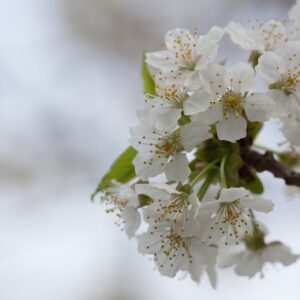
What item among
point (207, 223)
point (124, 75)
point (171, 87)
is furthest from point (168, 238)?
point (124, 75)

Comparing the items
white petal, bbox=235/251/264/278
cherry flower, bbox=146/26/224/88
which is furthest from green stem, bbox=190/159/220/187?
white petal, bbox=235/251/264/278

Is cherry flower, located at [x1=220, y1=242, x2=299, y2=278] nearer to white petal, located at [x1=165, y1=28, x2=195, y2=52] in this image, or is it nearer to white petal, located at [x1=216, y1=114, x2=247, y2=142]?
white petal, located at [x1=216, y1=114, x2=247, y2=142]

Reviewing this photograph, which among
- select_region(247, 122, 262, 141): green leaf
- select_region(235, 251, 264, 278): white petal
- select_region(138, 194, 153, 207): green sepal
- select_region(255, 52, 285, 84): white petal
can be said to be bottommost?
select_region(235, 251, 264, 278): white petal

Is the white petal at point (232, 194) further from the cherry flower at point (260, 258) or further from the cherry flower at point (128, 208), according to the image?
the cherry flower at point (260, 258)

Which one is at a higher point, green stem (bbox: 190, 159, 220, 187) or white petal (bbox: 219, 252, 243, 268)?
green stem (bbox: 190, 159, 220, 187)

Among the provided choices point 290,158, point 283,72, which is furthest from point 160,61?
point 290,158

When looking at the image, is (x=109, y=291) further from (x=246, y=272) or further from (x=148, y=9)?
(x=246, y=272)

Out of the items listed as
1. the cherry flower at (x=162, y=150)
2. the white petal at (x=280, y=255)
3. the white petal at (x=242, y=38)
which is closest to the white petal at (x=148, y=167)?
the cherry flower at (x=162, y=150)
